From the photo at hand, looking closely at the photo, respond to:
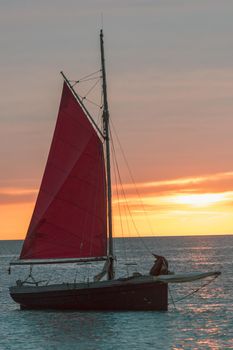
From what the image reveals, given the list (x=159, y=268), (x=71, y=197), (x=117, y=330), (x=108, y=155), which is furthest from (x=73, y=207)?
(x=117, y=330)

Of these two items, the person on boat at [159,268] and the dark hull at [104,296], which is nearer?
the dark hull at [104,296]

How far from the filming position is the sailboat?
57250 mm

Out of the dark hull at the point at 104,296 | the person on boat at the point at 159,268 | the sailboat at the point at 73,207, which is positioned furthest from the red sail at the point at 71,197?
the person on boat at the point at 159,268

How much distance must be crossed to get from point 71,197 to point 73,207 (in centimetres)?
66

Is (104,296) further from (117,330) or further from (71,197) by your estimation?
(71,197)

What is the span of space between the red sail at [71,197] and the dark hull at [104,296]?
7.54ft

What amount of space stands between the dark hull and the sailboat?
0.21 ft

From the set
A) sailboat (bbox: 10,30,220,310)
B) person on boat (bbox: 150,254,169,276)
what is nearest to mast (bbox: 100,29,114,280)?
sailboat (bbox: 10,30,220,310)

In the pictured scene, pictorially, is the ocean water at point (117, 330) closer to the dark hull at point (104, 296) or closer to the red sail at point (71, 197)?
the dark hull at point (104, 296)

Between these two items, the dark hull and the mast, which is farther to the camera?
the mast

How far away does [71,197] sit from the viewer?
58.0 metres

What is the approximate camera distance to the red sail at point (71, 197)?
2265 inches

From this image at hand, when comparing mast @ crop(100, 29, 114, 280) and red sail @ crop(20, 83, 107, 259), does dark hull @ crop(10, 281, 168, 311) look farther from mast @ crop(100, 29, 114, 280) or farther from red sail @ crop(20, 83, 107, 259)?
red sail @ crop(20, 83, 107, 259)

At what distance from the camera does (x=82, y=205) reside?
58156 millimetres
